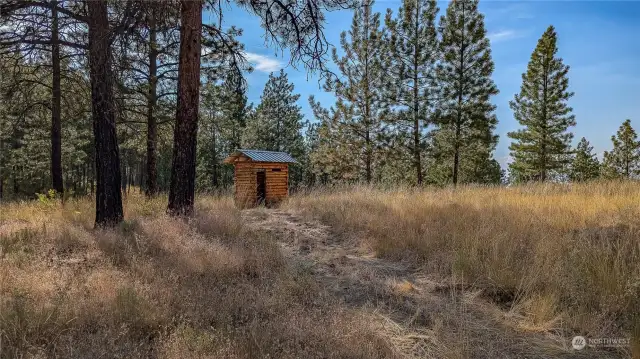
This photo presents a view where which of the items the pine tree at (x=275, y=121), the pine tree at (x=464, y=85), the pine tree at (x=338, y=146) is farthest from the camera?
the pine tree at (x=275, y=121)

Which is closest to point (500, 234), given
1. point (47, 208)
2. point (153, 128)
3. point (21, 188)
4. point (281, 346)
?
point (281, 346)

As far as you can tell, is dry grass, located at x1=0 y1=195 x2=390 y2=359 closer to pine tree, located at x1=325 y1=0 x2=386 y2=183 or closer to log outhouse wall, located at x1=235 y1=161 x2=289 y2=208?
log outhouse wall, located at x1=235 y1=161 x2=289 y2=208

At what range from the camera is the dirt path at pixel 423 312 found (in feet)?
7.87

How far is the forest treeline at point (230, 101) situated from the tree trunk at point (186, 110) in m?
0.02

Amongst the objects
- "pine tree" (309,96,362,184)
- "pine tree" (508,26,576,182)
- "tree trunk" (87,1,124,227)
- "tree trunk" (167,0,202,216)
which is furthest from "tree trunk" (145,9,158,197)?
"pine tree" (508,26,576,182)

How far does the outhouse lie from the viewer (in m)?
11.1

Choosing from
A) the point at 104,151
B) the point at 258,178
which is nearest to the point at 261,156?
the point at 258,178

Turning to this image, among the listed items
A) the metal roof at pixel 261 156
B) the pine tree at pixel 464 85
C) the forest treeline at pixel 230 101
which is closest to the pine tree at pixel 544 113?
the forest treeline at pixel 230 101

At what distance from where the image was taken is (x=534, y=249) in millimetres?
3980

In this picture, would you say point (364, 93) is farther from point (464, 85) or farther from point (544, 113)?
point (544, 113)

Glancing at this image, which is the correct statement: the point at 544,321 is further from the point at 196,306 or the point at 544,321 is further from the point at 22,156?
the point at 22,156

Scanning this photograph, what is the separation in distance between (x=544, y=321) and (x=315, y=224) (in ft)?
16.6

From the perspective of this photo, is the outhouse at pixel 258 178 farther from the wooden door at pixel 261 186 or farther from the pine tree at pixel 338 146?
the pine tree at pixel 338 146

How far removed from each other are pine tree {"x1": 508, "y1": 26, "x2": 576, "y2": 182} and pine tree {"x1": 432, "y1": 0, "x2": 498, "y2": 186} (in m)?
5.83
